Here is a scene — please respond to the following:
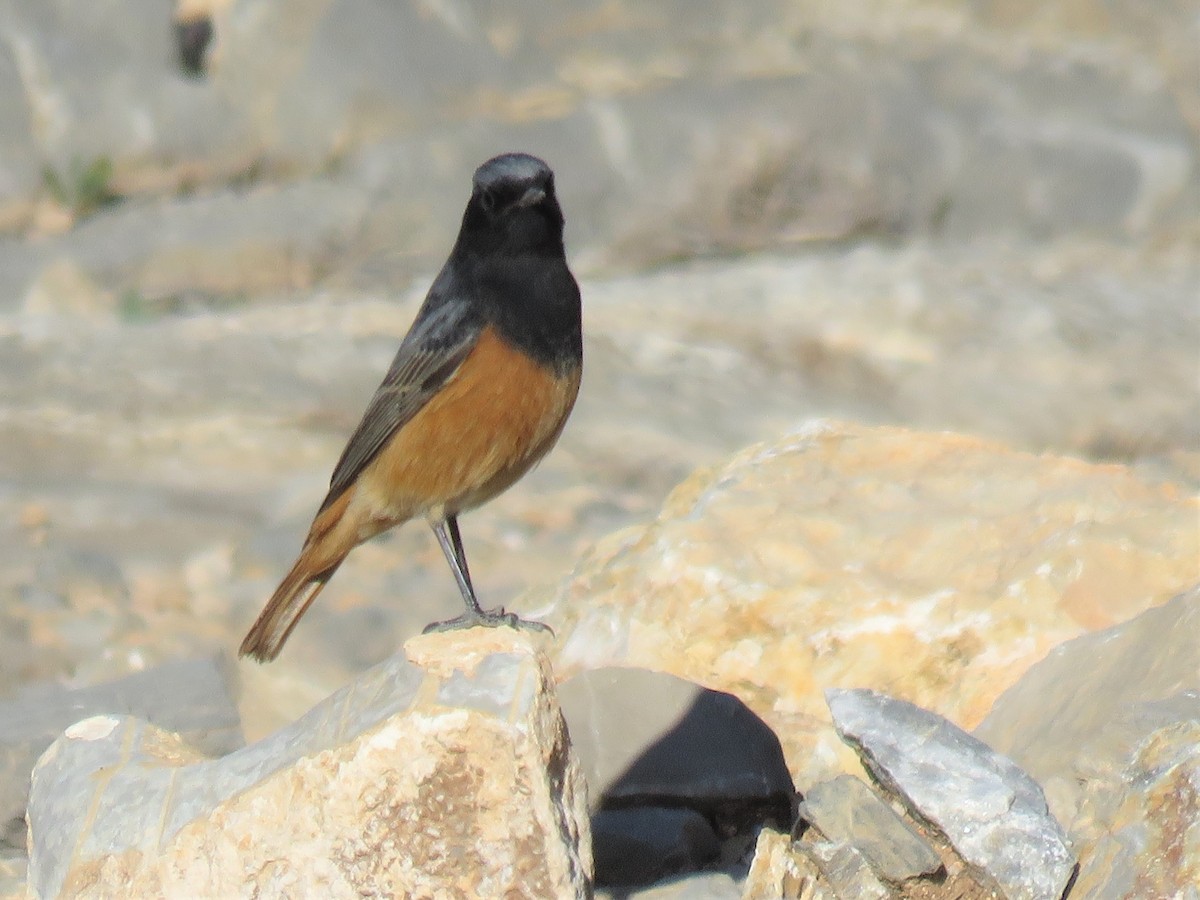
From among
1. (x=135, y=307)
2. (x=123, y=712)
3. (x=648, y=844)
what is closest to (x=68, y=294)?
(x=135, y=307)

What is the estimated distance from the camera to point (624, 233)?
14.0m

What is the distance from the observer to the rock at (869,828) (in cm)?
464

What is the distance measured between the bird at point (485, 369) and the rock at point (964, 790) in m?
Answer: 1.36

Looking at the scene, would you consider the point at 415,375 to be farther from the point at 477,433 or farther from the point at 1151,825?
the point at 1151,825

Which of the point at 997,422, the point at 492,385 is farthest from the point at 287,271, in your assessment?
the point at 492,385

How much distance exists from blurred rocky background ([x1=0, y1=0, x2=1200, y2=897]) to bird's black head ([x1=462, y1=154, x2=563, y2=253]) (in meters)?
2.83

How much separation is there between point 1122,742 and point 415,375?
2902 mm

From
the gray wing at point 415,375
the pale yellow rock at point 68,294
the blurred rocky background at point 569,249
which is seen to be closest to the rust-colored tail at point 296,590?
the gray wing at point 415,375

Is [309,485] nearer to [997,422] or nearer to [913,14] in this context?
[997,422]

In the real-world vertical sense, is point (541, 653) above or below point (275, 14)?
above

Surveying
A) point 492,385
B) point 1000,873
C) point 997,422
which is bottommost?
point 997,422

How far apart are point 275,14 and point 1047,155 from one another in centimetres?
680

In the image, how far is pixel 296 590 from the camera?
659 cm

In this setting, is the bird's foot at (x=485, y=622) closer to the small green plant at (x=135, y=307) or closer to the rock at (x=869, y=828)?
the rock at (x=869, y=828)
